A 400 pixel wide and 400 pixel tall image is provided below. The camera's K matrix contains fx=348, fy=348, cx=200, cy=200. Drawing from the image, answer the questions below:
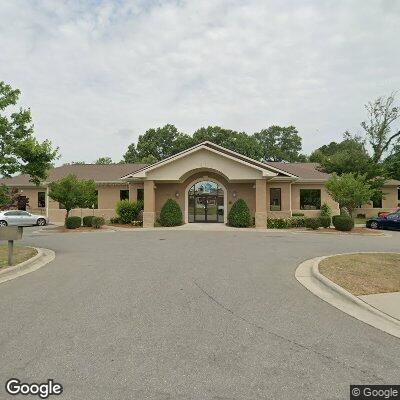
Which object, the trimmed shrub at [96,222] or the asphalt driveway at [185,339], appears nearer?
the asphalt driveway at [185,339]

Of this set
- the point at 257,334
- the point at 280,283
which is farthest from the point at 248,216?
the point at 257,334

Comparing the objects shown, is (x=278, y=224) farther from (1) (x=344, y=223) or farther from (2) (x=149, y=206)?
(2) (x=149, y=206)

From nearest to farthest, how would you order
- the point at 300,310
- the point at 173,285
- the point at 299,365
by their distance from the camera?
1. the point at 299,365
2. the point at 300,310
3. the point at 173,285

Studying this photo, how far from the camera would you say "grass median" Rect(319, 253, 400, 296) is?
7543 mm

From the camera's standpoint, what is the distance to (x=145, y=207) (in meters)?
25.5

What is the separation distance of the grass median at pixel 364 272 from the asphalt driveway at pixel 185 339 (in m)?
1.10

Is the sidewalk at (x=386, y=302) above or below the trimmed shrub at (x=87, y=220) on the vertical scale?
below

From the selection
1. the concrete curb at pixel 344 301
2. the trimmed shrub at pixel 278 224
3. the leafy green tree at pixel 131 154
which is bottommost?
the concrete curb at pixel 344 301

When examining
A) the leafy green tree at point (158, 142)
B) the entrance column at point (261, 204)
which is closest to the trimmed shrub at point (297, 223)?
the entrance column at point (261, 204)

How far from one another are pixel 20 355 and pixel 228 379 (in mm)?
2588

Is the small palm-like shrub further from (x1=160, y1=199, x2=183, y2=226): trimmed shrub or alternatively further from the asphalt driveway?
the asphalt driveway

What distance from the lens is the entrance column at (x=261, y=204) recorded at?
2491cm

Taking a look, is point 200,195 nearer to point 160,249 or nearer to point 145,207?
point 145,207

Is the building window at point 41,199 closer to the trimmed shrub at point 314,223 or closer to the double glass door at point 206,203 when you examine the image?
the double glass door at point 206,203
